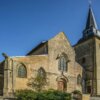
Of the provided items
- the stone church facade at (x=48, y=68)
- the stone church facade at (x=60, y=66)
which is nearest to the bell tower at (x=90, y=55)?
the stone church facade at (x=60, y=66)

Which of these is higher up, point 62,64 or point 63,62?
point 63,62

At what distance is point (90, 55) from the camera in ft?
201

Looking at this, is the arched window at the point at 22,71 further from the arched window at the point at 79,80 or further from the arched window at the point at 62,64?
the arched window at the point at 79,80

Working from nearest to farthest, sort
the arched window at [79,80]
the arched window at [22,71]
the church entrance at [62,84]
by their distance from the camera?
the arched window at [22,71] → the church entrance at [62,84] → the arched window at [79,80]

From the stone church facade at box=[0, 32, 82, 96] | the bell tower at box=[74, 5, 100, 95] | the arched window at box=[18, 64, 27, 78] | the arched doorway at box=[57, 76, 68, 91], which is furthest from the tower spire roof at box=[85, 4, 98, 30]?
the arched window at box=[18, 64, 27, 78]

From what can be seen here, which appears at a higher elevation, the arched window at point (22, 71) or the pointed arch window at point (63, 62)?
the pointed arch window at point (63, 62)

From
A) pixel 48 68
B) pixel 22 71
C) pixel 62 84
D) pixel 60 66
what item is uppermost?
pixel 60 66

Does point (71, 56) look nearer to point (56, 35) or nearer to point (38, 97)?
point (56, 35)

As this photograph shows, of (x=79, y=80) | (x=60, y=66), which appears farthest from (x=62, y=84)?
(x=79, y=80)

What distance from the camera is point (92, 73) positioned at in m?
59.0

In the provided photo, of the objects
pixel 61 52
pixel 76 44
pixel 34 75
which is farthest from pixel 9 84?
pixel 76 44

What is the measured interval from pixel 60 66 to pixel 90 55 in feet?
29.0

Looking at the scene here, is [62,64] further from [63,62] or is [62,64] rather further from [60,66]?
[60,66]

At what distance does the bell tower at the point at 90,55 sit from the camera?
191ft
